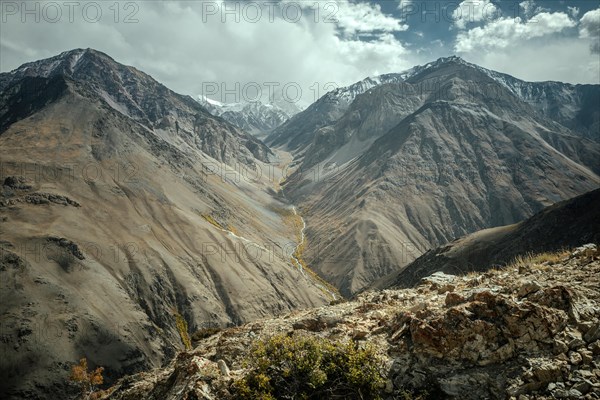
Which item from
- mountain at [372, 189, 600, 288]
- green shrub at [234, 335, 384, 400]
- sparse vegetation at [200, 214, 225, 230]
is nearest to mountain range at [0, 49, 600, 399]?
mountain at [372, 189, 600, 288]

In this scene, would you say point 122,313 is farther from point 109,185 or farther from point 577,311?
point 577,311

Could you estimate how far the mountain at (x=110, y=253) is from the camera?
6469cm

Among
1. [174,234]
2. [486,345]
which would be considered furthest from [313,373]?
[174,234]

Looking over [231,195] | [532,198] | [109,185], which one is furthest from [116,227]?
[532,198]

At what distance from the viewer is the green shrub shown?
391 inches

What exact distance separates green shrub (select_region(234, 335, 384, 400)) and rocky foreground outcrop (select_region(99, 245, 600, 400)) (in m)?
0.42

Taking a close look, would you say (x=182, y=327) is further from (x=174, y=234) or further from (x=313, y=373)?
(x=313, y=373)

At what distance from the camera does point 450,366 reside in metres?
9.75

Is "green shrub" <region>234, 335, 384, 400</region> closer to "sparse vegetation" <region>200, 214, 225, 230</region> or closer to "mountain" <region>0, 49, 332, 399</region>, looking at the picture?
"mountain" <region>0, 49, 332, 399</region>

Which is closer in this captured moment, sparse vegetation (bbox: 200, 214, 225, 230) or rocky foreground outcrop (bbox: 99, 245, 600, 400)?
rocky foreground outcrop (bbox: 99, 245, 600, 400)

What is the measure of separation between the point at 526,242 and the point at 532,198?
11834cm

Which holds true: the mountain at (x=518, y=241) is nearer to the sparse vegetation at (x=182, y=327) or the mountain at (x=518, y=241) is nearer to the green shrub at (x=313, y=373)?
the sparse vegetation at (x=182, y=327)

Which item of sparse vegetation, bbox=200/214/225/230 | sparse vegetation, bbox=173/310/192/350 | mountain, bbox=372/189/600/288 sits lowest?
sparse vegetation, bbox=173/310/192/350

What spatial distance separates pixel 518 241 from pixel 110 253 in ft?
276
